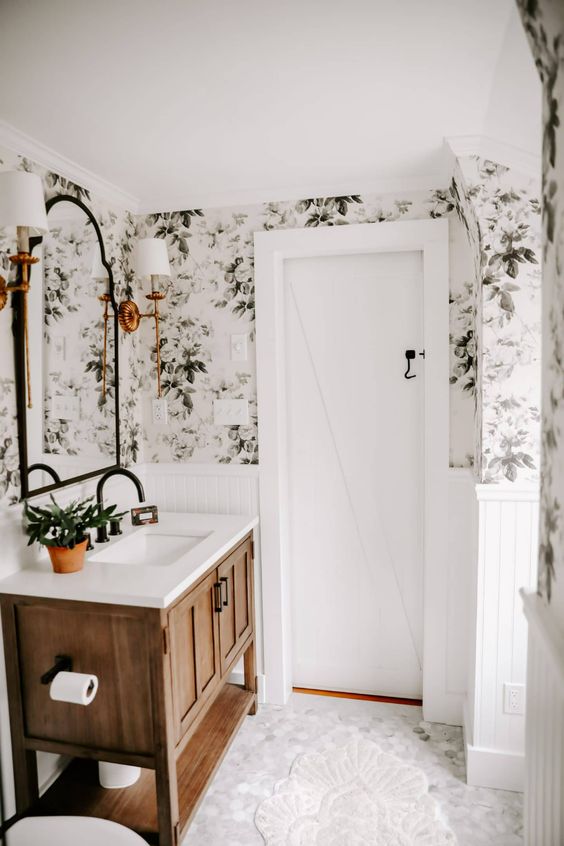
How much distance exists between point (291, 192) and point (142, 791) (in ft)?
8.11

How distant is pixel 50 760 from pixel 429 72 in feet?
8.65

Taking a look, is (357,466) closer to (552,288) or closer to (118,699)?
(118,699)

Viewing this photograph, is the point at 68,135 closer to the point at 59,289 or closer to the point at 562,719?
the point at 59,289

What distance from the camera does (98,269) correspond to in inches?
95.5

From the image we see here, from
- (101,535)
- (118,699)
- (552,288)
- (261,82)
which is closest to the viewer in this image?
(552,288)

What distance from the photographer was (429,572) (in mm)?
2551

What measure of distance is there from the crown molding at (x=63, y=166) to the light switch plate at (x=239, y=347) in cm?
78

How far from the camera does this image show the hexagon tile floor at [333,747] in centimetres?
198

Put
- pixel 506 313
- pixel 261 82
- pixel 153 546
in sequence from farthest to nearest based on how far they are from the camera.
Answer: pixel 153 546 → pixel 506 313 → pixel 261 82

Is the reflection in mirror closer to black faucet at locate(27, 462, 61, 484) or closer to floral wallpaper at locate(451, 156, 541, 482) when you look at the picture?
black faucet at locate(27, 462, 61, 484)

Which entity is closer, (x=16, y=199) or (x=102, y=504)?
(x=16, y=199)

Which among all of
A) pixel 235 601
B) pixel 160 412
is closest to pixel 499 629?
pixel 235 601

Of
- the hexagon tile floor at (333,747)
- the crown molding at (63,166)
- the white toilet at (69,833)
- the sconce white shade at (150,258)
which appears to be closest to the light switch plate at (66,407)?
the sconce white shade at (150,258)

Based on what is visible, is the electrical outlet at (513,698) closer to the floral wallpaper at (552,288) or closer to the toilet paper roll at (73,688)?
the floral wallpaper at (552,288)
